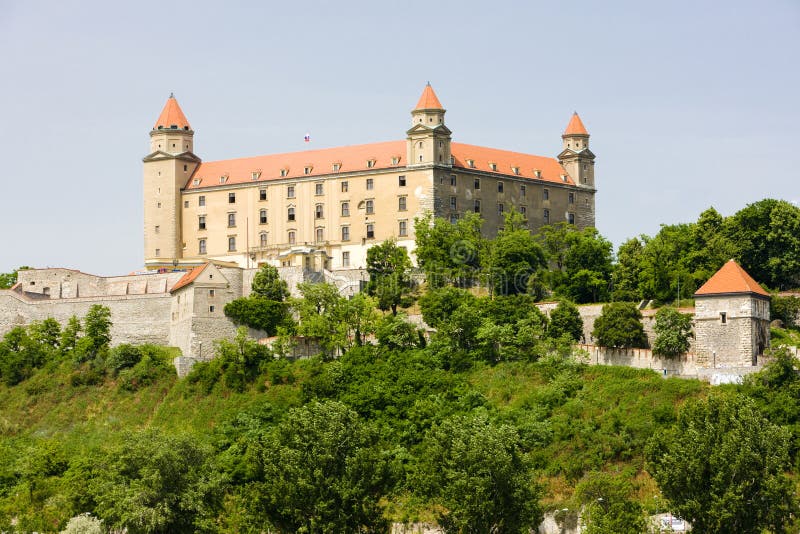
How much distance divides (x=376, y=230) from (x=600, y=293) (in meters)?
16.8

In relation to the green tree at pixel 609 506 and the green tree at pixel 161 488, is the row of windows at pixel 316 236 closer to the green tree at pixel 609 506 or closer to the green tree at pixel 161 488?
the green tree at pixel 161 488

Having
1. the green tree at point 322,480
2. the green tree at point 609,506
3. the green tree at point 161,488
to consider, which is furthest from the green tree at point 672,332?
the green tree at point 161,488

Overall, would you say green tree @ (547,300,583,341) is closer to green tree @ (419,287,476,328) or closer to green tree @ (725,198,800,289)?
green tree @ (419,287,476,328)

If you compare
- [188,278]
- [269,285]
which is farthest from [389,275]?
[188,278]

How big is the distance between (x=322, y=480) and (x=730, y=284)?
24999mm

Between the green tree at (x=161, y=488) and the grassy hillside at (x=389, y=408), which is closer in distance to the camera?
the green tree at (x=161, y=488)

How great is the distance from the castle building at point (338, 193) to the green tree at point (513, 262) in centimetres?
725

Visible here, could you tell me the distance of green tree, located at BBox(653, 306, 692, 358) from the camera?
8181 centimetres

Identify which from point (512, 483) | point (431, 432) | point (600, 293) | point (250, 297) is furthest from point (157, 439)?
point (600, 293)

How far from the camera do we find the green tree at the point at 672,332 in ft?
268

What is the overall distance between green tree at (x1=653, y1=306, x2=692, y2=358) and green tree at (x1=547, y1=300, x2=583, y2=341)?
17.6 feet

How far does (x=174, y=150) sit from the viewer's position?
112 metres

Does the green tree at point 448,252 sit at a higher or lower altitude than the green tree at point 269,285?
higher

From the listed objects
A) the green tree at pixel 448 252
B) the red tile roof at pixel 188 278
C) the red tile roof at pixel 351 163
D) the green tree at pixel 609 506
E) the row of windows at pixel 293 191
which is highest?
the red tile roof at pixel 351 163
